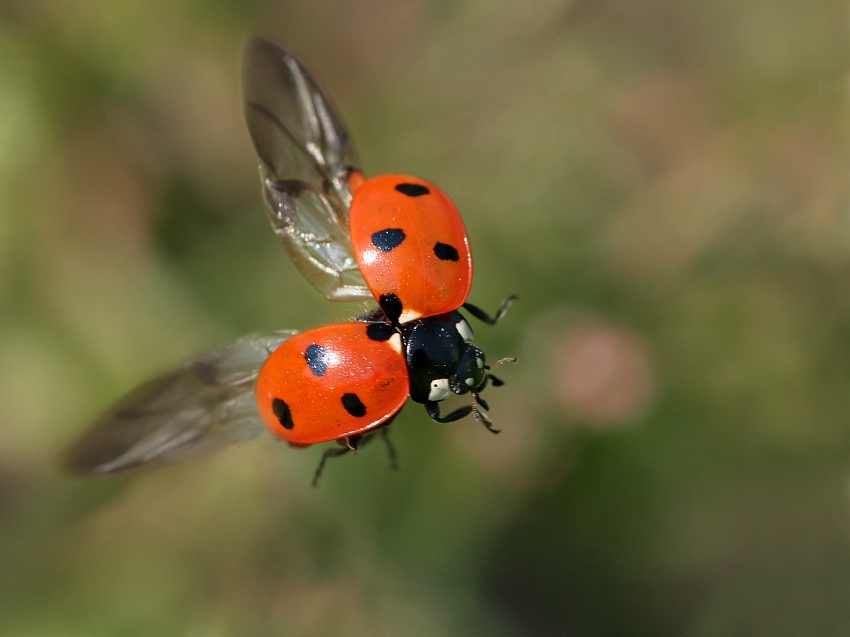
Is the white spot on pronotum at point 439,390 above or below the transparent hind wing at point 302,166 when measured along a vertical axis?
below

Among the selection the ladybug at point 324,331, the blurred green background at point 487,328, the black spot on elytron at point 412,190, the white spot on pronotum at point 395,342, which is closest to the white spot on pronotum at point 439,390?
the ladybug at point 324,331

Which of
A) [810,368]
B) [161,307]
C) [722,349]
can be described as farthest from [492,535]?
[161,307]

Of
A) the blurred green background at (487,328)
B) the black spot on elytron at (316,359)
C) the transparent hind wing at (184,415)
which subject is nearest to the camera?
the black spot on elytron at (316,359)

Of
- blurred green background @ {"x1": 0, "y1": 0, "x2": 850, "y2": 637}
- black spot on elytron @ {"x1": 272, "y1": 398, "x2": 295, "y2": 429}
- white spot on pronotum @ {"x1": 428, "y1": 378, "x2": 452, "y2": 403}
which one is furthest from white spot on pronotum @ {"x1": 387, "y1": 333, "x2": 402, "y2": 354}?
blurred green background @ {"x1": 0, "y1": 0, "x2": 850, "y2": 637}

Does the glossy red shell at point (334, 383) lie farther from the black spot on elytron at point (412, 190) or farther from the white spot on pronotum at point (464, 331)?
the black spot on elytron at point (412, 190)

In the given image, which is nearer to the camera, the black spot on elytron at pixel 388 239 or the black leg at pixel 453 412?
the black spot on elytron at pixel 388 239

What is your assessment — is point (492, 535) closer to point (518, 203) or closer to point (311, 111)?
point (518, 203)

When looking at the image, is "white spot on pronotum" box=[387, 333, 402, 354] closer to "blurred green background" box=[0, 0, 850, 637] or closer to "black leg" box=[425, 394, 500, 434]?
"black leg" box=[425, 394, 500, 434]
